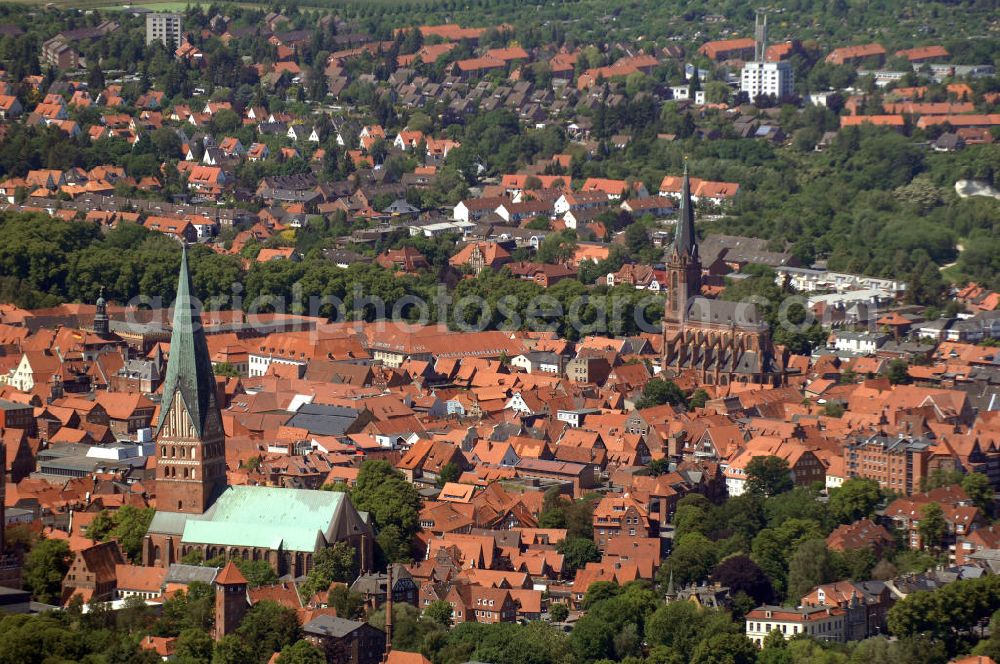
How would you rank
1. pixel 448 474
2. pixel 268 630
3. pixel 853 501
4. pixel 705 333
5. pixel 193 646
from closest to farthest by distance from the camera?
pixel 193 646
pixel 268 630
pixel 853 501
pixel 448 474
pixel 705 333

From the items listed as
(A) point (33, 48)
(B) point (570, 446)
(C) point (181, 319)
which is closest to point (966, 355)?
(B) point (570, 446)

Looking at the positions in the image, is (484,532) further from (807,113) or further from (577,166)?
(807,113)

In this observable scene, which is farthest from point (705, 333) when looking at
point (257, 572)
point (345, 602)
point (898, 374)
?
point (345, 602)

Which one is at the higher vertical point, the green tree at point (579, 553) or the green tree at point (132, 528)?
the green tree at point (132, 528)

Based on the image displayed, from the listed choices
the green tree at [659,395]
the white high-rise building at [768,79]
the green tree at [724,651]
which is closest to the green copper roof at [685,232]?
the green tree at [659,395]

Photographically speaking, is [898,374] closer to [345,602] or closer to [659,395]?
[659,395]

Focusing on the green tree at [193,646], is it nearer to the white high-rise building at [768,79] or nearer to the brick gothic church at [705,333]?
the brick gothic church at [705,333]
